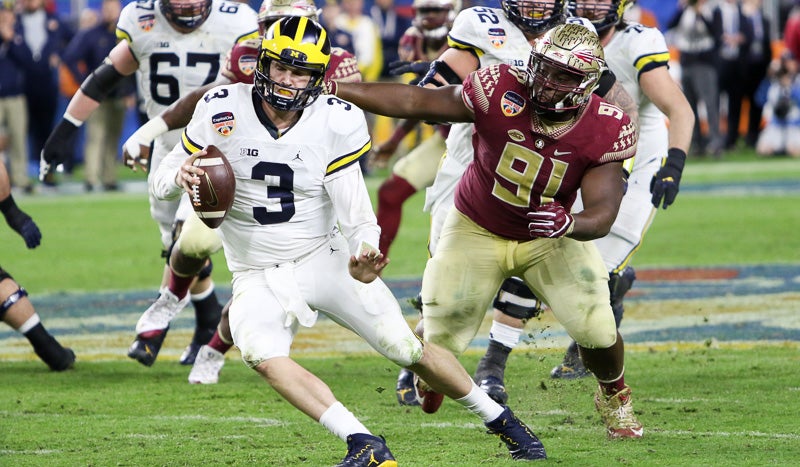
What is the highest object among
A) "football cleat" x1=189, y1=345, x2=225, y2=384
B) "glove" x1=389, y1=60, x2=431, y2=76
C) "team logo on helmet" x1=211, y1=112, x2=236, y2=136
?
"team logo on helmet" x1=211, y1=112, x2=236, y2=136

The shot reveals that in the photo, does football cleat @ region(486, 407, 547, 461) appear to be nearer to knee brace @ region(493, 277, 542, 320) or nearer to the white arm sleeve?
the white arm sleeve

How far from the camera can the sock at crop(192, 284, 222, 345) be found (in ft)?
23.2

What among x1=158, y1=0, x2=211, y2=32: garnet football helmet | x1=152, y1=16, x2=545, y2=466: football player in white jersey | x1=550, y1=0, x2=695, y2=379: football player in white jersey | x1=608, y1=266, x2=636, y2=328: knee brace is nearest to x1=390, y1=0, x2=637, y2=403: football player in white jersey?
x1=550, y1=0, x2=695, y2=379: football player in white jersey

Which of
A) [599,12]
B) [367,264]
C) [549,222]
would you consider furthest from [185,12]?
[549,222]

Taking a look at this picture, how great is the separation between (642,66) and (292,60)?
6.97ft

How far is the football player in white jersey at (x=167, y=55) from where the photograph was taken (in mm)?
7188

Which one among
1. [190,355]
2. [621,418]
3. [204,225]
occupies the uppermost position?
[204,225]

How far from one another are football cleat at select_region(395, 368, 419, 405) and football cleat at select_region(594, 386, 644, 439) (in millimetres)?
1031

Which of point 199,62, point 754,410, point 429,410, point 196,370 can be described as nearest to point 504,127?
point 429,410

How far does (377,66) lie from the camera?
Answer: 1719 centimetres

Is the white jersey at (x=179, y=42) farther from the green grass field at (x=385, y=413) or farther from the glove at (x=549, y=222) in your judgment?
the glove at (x=549, y=222)

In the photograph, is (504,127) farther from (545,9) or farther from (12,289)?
(12,289)

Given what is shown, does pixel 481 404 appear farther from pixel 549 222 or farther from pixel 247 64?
pixel 247 64

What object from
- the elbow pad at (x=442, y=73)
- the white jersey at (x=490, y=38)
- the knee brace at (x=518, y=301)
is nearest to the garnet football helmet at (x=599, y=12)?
the white jersey at (x=490, y=38)
